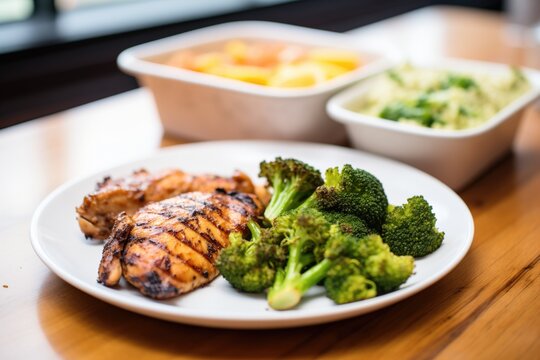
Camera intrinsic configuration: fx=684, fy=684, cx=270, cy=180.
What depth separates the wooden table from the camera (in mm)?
1339

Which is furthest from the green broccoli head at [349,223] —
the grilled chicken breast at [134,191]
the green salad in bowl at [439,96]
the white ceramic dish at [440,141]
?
the green salad in bowl at [439,96]

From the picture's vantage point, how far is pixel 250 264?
4.63 ft

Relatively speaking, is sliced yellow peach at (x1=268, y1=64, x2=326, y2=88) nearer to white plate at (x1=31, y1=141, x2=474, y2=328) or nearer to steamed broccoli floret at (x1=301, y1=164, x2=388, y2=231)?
white plate at (x1=31, y1=141, x2=474, y2=328)

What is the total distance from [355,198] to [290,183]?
23 centimetres

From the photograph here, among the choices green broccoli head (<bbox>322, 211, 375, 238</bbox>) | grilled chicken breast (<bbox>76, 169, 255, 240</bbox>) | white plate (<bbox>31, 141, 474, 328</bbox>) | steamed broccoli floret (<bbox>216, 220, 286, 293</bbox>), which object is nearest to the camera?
white plate (<bbox>31, 141, 474, 328</bbox>)

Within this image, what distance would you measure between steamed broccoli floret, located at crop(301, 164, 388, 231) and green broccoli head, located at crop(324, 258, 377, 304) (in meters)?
0.24

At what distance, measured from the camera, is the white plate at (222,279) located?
1.30 m

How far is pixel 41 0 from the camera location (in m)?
4.13

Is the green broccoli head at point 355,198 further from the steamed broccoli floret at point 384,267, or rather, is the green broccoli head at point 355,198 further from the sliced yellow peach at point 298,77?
the sliced yellow peach at point 298,77

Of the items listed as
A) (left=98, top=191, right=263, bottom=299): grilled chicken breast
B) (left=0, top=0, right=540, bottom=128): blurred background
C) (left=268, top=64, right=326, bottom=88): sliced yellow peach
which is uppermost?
(left=268, top=64, right=326, bottom=88): sliced yellow peach

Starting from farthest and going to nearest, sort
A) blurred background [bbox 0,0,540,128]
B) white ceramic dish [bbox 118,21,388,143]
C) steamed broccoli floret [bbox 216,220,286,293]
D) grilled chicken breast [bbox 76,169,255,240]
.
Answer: blurred background [bbox 0,0,540,128], white ceramic dish [bbox 118,21,388,143], grilled chicken breast [bbox 76,169,255,240], steamed broccoli floret [bbox 216,220,286,293]

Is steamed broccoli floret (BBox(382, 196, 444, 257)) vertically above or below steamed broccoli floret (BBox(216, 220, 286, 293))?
below

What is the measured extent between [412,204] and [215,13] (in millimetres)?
3618

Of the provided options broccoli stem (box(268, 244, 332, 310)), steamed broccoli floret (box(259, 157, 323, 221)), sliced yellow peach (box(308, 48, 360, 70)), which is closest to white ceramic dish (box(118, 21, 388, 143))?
sliced yellow peach (box(308, 48, 360, 70))
